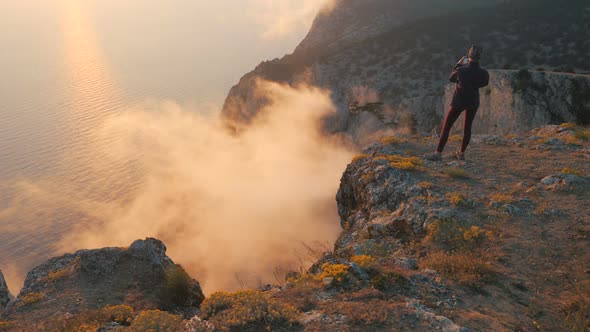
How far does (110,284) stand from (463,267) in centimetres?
1148

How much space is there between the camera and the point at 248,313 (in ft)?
26.1

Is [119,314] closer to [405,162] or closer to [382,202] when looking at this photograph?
→ [382,202]

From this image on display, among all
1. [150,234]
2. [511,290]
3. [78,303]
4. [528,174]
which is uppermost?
[150,234]

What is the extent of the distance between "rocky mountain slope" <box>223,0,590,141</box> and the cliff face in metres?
17.3

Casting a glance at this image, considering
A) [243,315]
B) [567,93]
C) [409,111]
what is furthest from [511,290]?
[409,111]

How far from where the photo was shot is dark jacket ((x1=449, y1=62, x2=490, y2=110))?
1419 centimetres

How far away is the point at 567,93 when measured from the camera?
33.6m

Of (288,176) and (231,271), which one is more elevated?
(288,176)

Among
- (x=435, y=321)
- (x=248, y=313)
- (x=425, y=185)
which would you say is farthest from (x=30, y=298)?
(x=425, y=185)

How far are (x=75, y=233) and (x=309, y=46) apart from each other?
63.6 meters

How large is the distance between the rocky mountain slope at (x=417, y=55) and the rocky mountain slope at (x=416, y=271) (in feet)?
144

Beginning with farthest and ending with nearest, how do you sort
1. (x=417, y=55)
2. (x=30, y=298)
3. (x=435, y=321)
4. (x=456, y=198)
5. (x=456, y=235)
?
(x=417, y=55), (x=456, y=198), (x=30, y=298), (x=456, y=235), (x=435, y=321)

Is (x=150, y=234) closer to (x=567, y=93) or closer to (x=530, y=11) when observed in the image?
(x=567, y=93)

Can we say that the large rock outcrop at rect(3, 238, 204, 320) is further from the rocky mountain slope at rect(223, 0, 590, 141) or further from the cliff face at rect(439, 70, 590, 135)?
the rocky mountain slope at rect(223, 0, 590, 141)
